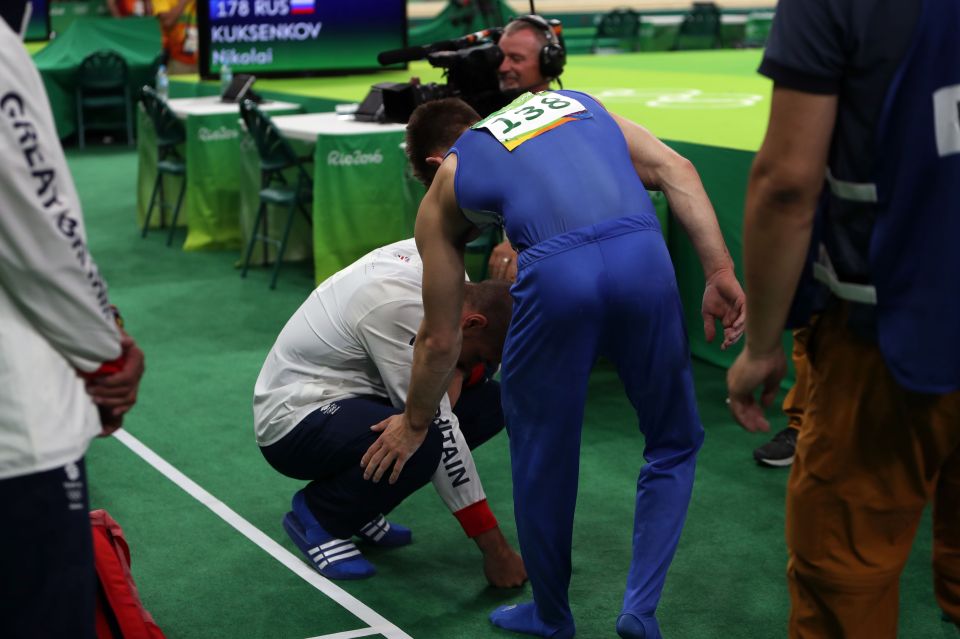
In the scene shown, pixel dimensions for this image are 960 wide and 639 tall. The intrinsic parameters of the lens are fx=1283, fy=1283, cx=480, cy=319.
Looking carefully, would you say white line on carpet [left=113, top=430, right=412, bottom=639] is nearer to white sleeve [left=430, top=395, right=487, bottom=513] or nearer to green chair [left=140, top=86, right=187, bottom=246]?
white sleeve [left=430, top=395, right=487, bottom=513]

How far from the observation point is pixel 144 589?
9.99ft

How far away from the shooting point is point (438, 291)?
2465 mm

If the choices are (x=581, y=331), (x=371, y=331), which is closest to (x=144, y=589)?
(x=371, y=331)

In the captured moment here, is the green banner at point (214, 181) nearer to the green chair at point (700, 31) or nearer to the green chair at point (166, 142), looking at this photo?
the green chair at point (166, 142)

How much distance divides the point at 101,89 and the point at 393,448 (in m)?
9.78

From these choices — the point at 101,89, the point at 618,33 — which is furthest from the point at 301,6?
the point at 618,33

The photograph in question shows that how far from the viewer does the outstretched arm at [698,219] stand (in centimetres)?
242

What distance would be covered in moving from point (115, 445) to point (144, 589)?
1.16 m

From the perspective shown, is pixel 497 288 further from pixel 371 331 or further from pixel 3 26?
pixel 3 26

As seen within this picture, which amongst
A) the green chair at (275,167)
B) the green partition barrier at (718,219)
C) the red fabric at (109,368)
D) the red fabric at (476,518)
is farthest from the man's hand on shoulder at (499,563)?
the green chair at (275,167)

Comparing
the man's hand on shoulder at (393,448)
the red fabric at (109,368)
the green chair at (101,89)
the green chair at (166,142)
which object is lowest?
the green chair at (101,89)

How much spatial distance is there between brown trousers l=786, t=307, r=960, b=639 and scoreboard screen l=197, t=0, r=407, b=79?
6.53 m

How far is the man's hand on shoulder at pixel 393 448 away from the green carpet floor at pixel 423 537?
353 millimetres

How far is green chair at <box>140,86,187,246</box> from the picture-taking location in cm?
752
